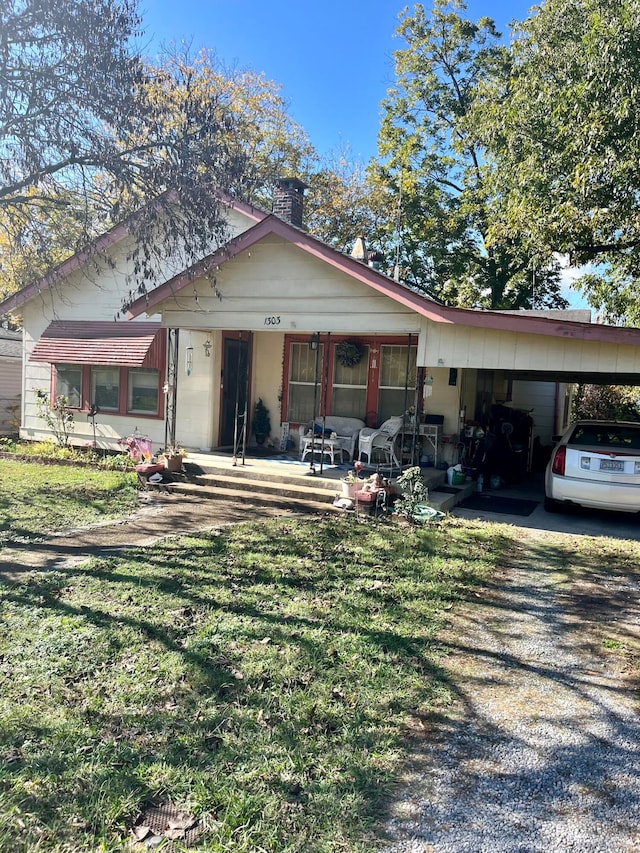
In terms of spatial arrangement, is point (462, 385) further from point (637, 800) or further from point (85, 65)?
point (637, 800)

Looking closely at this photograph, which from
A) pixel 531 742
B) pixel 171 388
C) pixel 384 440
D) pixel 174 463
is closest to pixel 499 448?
pixel 384 440

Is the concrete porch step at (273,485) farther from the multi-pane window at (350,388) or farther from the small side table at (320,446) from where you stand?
the multi-pane window at (350,388)

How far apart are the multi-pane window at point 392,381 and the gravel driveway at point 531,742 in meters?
6.52

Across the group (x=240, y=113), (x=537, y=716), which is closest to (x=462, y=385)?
(x=537, y=716)

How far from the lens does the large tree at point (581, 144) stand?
377 inches

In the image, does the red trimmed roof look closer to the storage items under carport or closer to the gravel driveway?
the storage items under carport

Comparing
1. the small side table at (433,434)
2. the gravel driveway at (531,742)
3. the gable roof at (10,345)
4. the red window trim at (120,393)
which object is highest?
the gable roof at (10,345)

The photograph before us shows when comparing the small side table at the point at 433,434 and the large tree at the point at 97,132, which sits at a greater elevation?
the large tree at the point at 97,132

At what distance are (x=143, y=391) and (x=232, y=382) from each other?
2.09 metres

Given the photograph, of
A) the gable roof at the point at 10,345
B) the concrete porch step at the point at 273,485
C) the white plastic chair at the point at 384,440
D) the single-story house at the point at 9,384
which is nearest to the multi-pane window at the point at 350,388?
the white plastic chair at the point at 384,440

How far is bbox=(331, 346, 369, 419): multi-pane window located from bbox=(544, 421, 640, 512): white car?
400cm

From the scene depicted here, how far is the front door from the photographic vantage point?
1234cm

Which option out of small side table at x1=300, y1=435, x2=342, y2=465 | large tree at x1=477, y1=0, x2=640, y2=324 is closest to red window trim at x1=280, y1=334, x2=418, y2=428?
small side table at x1=300, y1=435, x2=342, y2=465

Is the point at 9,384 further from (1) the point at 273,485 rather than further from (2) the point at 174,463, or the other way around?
(1) the point at 273,485
